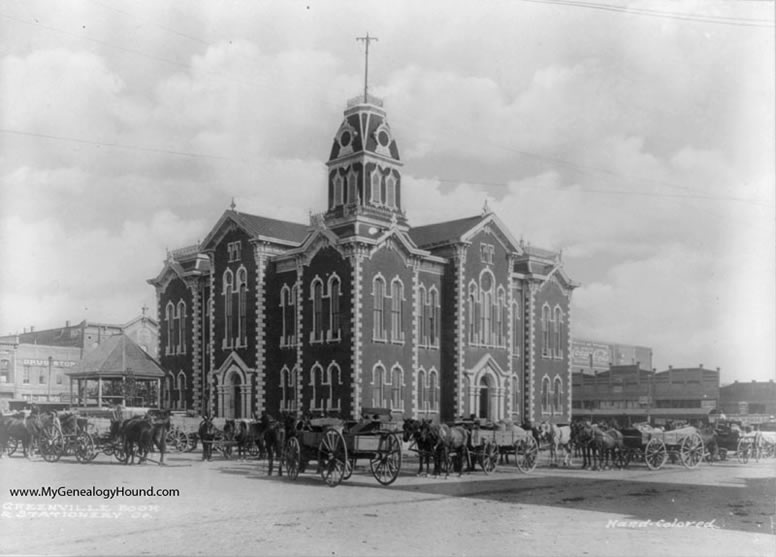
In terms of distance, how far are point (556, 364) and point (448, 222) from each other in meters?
11.8

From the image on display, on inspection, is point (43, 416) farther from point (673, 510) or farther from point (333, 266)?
point (673, 510)

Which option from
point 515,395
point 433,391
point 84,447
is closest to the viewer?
point 84,447

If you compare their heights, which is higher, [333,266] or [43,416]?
[333,266]

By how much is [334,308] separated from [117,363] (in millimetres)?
12514

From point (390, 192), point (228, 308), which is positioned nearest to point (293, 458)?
point (228, 308)

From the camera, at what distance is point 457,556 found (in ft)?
42.6

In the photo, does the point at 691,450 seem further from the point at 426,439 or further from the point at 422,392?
the point at 422,392

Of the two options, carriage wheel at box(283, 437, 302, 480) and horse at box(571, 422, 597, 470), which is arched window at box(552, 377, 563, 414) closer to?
horse at box(571, 422, 597, 470)

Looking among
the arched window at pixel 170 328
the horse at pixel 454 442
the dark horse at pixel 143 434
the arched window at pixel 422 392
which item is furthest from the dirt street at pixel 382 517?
the arched window at pixel 170 328

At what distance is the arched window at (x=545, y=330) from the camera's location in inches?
2132

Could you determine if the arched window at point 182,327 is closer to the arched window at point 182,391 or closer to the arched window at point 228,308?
the arched window at point 182,391

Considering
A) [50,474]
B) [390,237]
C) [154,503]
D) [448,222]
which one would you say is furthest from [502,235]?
[154,503]

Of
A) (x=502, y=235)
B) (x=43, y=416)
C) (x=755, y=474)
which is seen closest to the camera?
(x=755, y=474)

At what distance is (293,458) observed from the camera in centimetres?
2395
